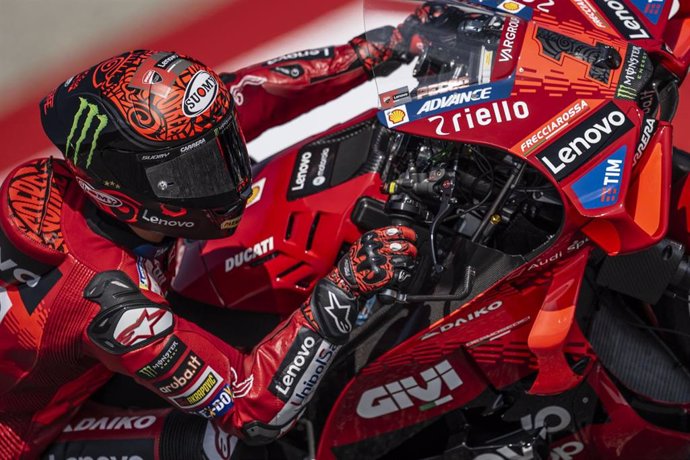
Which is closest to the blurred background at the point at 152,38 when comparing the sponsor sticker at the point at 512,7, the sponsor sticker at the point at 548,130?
the sponsor sticker at the point at 512,7

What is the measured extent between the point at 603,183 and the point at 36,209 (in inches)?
64.4

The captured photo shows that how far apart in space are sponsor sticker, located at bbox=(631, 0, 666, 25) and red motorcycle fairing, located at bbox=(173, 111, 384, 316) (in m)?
0.94

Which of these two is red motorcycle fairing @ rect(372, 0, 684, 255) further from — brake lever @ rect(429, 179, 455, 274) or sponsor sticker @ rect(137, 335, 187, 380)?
sponsor sticker @ rect(137, 335, 187, 380)

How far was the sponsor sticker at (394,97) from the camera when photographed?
9.14ft

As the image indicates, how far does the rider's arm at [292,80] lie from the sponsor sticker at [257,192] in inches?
18.8

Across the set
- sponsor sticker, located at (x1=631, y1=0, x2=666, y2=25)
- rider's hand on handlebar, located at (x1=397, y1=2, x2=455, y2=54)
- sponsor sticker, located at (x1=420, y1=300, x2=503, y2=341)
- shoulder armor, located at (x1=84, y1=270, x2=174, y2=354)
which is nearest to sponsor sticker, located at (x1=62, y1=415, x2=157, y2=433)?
shoulder armor, located at (x1=84, y1=270, x2=174, y2=354)

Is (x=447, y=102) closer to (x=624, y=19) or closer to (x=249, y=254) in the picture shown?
(x=624, y=19)

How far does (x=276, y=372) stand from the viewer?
2848 millimetres

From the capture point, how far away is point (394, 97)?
2807mm

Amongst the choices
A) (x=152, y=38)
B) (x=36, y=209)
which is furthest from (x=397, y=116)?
(x=152, y=38)

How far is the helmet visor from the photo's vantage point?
2.76 m

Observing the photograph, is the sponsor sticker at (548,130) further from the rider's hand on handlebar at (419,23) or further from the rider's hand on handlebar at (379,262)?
the rider's hand on handlebar at (419,23)

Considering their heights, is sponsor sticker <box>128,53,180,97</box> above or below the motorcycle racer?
A: above

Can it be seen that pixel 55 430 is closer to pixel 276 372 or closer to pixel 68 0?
pixel 276 372
